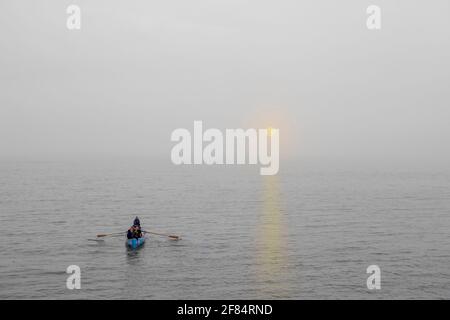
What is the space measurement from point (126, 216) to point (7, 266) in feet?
120

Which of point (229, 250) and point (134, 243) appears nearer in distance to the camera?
point (134, 243)

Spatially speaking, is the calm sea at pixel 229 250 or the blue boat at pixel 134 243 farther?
the blue boat at pixel 134 243

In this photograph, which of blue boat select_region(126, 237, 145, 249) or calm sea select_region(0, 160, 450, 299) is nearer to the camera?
calm sea select_region(0, 160, 450, 299)

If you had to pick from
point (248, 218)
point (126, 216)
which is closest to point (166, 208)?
point (126, 216)

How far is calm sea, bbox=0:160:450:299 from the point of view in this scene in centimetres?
4241

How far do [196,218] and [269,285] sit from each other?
40.5 metres

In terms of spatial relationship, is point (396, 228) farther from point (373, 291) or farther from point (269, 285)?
point (269, 285)

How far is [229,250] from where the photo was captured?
57.2 m

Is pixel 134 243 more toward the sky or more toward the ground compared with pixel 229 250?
more toward the sky

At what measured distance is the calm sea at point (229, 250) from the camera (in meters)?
42.4

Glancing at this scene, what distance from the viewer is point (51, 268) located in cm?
4788
